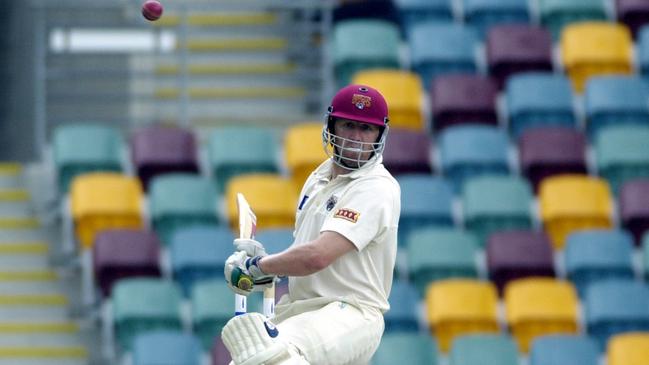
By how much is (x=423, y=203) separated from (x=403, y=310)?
1.05 metres

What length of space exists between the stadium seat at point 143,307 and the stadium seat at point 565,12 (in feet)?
14.8

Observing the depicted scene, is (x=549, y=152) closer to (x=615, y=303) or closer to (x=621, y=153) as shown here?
(x=621, y=153)

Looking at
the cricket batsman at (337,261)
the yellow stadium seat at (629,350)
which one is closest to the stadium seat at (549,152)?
the yellow stadium seat at (629,350)

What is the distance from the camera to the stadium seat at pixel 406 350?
10.8 metres

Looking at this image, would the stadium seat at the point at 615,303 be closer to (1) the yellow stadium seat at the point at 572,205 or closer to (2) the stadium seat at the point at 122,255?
(1) the yellow stadium seat at the point at 572,205

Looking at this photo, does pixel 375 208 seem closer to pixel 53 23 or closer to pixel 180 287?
pixel 180 287

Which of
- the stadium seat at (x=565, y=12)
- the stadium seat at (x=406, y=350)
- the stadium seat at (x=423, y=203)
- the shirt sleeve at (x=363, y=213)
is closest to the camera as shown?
the shirt sleeve at (x=363, y=213)

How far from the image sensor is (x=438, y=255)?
1168 cm

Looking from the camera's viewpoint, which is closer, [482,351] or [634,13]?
[482,351]

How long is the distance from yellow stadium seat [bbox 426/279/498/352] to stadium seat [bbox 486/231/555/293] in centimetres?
31

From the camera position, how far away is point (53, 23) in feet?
43.7

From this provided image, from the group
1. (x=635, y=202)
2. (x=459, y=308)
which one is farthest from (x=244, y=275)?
(x=635, y=202)

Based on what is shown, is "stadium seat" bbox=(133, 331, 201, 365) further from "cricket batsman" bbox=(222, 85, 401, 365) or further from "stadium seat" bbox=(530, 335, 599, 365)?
"cricket batsman" bbox=(222, 85, 401, 365)

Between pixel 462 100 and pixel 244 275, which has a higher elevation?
pixel 244 275
